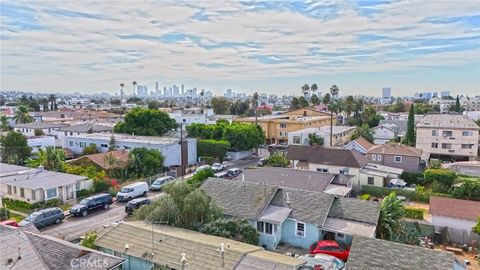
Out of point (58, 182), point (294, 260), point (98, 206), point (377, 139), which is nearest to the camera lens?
point (294, 260)

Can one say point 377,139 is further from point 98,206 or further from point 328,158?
point 98,206

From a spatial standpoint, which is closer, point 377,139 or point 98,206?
point 98,206

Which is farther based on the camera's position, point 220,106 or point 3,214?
point 220,106

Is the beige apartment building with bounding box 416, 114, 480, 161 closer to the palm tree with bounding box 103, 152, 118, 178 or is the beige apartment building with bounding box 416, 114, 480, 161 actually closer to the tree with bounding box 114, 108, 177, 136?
the tree with bounding box 114, 108, 177, 136

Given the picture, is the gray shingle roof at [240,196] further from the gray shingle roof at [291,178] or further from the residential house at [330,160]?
the residential house at [330,160]

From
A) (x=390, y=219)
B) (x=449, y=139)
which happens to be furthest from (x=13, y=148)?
(x=449, y=139)

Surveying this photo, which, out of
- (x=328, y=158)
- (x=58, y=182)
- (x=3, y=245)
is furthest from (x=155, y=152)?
(x=3, y=245)

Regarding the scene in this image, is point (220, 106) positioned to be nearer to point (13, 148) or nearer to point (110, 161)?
point (13, 148)
